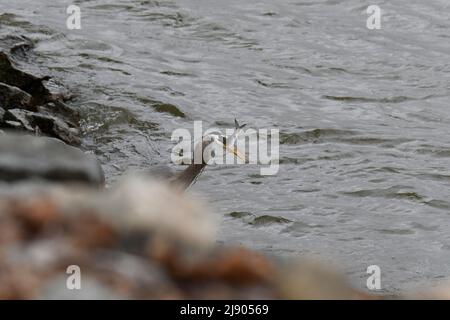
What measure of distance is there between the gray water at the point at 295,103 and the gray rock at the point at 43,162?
382 centimetres

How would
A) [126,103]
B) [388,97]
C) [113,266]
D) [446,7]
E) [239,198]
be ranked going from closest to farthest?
[113,266] < [239,198] < [126,103] < [388,97] < [446,7]

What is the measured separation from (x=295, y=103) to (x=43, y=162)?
902 cm

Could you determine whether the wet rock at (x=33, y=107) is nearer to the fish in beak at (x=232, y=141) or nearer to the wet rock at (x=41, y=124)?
the wet rock at (x=41, y=124)

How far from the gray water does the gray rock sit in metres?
3.82

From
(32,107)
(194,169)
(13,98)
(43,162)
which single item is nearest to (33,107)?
(32,107)

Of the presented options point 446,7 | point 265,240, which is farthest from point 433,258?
point 446,7

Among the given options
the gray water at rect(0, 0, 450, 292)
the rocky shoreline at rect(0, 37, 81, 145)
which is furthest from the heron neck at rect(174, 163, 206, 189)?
the rocky shoreline at rect(0, 37, 81, 145)

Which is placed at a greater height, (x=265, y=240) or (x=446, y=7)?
(x=446, y=7)

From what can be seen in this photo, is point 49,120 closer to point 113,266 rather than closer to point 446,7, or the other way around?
point 113,266

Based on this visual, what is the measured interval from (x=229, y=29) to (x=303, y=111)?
3307 millimetres

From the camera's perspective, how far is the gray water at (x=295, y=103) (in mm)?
8555

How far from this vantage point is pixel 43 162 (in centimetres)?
332

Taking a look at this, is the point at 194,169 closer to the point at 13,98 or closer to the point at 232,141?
the point at 232,141

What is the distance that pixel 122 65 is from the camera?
13086 mm
